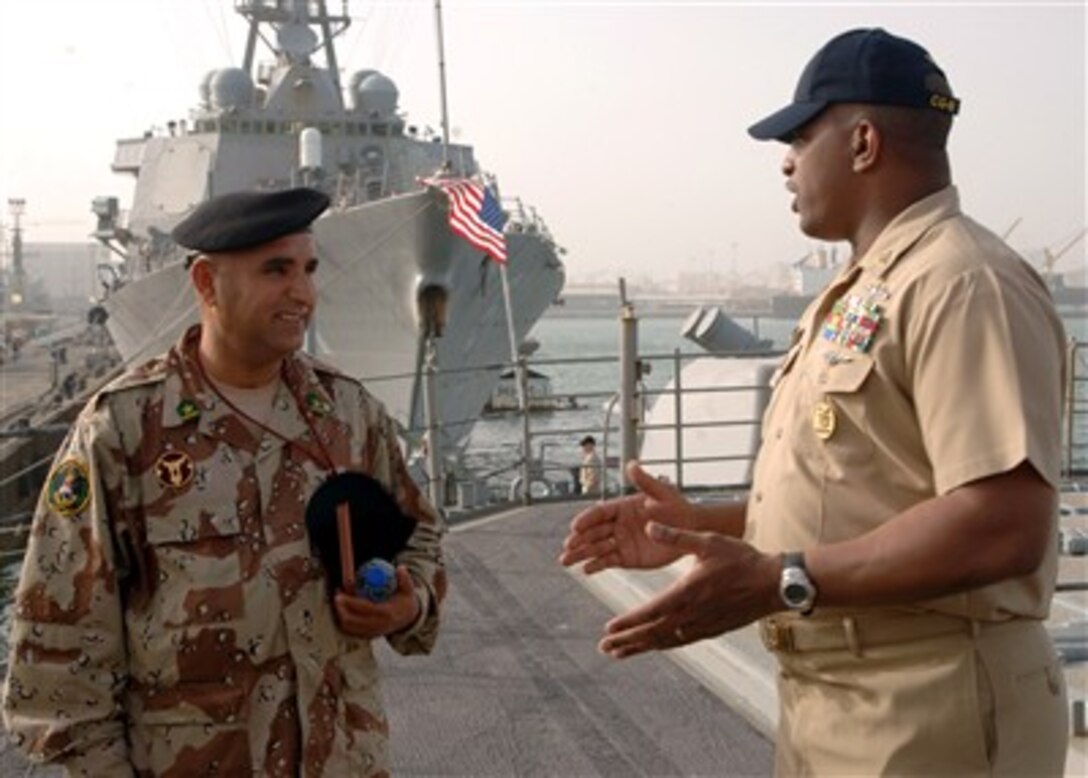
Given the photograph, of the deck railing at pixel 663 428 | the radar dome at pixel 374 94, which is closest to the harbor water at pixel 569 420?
the deck railing at pixel 663 428

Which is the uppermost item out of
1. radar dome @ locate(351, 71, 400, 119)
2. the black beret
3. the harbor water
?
radar dome @ locate(351, 71, 400, 119)

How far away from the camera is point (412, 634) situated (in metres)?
2.05

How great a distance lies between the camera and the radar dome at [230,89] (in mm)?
23531

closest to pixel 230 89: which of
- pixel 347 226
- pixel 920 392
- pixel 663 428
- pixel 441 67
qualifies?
→ pixel 347 226

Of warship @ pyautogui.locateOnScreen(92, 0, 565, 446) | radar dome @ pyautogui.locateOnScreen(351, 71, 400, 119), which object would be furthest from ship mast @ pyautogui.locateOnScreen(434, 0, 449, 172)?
radar dome @ pyautogui.locateOnScreen(351, 71, 400, 119)

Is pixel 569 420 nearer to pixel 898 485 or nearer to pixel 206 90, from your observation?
pixel 206 90

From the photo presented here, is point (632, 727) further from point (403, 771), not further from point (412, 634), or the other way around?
point (412, 634)

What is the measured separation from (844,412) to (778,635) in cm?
34

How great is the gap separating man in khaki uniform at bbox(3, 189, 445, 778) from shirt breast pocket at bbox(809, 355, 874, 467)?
0.76m

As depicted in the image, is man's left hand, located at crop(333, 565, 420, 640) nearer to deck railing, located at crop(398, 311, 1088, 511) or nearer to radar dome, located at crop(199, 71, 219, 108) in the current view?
deck railing, located at crop(398, 311, 1088, 511)

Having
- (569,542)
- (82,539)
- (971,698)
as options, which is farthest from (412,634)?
(971,698)

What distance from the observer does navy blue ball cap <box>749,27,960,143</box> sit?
5.13 feet

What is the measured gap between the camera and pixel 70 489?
1.83 meters

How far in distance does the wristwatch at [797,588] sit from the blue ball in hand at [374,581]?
71 cm
